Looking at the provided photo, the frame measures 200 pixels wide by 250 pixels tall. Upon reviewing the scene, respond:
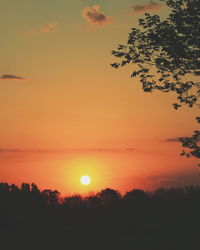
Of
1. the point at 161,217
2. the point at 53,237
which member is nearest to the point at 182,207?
the point at 161,217

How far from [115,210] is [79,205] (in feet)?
9.48

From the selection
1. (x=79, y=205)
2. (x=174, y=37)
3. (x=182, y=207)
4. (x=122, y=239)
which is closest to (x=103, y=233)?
(x=122, y=239)

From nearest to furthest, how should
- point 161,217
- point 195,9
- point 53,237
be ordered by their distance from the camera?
1. point 195,9
2. point 53,237
3. point 161,217

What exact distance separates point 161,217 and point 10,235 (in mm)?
11183

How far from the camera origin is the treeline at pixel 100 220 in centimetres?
3534

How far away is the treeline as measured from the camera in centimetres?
3534

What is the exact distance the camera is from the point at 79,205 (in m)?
40.5

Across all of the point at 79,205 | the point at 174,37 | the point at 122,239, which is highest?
the point at 174,37

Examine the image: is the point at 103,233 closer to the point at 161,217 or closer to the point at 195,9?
the point at 161,217

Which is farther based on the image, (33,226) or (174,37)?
(33,226)

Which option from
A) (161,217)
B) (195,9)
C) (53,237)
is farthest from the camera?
(161,217)

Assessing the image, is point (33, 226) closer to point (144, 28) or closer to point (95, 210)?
point (95, 210)

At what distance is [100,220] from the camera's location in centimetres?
3828

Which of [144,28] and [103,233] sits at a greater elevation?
[144,28]
